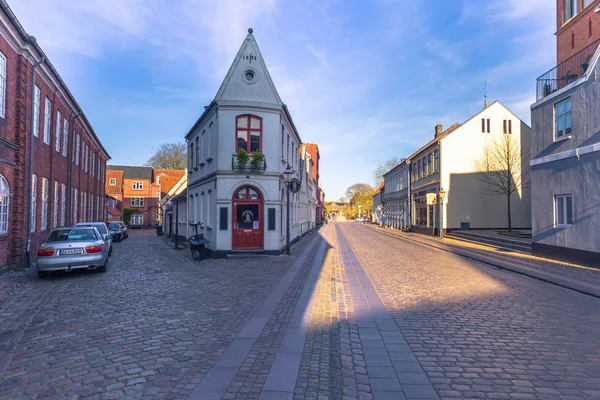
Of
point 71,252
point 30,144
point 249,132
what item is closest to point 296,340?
point 71,252

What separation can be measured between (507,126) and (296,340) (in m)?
30.0

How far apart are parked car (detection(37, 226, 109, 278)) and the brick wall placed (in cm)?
1991

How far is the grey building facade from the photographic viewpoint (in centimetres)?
1276

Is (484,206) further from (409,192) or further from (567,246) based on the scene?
(567,246)

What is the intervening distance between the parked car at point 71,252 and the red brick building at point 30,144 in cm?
191

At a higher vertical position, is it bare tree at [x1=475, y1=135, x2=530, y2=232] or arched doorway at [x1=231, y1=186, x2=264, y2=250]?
bare tree at [x1=475, y1=135, x2=530, y2=232]

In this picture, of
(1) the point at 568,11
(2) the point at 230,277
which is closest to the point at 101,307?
(2) the point at 230,277

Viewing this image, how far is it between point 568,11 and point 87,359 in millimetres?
22805

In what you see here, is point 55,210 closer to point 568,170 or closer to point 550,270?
point 550,270

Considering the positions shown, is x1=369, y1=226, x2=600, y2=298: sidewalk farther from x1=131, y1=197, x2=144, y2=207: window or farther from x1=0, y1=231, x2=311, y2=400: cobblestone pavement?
x1=131, y1=197, x2=144, y2=207: window

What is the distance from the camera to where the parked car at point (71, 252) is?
10.5 metres

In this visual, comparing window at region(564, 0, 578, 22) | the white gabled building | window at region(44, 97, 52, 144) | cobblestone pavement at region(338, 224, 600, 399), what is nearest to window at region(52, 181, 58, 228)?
window at region(44, 97, 52, 144)

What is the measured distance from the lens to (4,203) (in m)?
11.9

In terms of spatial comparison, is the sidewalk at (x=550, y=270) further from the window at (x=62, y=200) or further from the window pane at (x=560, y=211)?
the window at (x=62, y=200)
